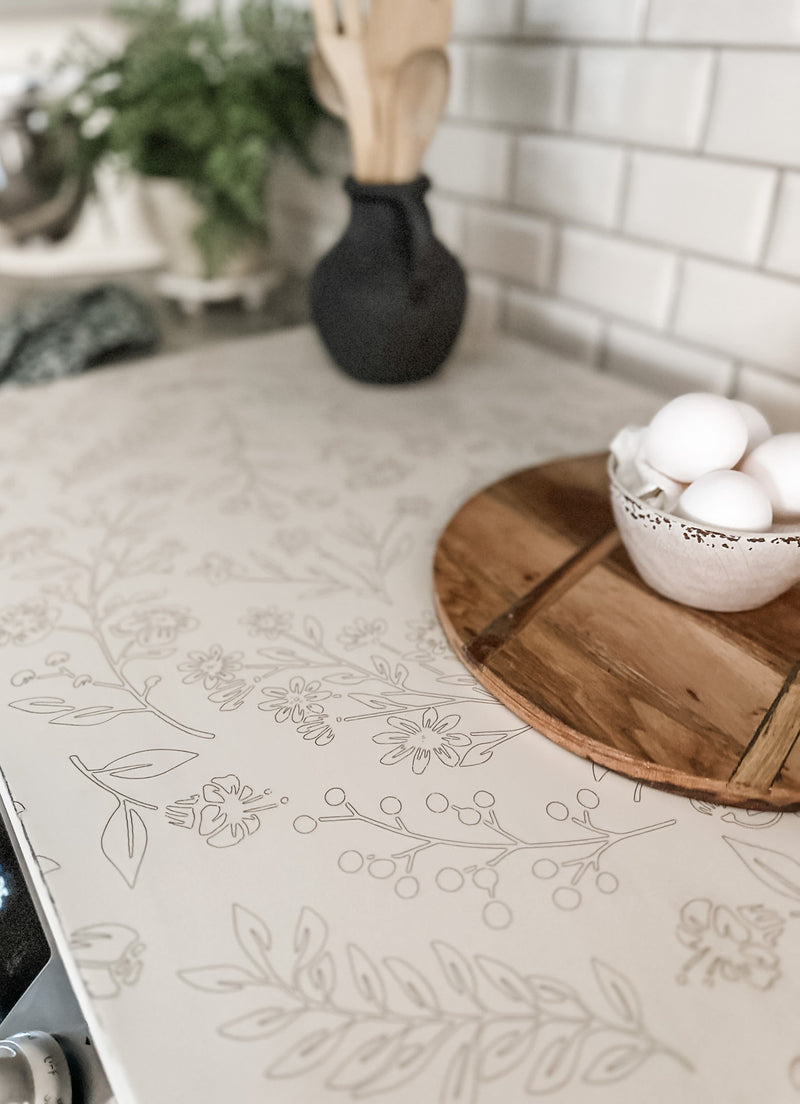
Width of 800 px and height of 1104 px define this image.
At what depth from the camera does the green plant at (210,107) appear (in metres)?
1.04

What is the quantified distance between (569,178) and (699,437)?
562mm

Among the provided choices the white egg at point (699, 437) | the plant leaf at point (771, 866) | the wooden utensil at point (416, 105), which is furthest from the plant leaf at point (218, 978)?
the wooden utensil at point (416, 105)

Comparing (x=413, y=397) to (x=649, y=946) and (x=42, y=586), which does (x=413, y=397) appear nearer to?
(x=42, y=586)

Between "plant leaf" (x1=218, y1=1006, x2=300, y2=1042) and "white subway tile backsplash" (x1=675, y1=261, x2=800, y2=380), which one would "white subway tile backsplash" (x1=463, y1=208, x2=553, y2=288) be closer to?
"white subway tile backsplash" (x1=675, y1=261, x2=800, y2=380)

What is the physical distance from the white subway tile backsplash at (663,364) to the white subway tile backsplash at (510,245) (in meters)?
0.13

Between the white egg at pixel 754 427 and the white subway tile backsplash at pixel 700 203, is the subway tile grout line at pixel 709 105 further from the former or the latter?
the white egg at pixel 754 427

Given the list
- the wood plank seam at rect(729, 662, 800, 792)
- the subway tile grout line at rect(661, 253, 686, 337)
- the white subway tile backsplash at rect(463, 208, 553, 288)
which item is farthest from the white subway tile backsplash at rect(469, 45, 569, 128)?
the wood plank seam at rect(729, 662, 800, 792)

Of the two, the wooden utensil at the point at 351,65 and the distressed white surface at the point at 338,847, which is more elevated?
the wooden utensil at the point at 351,65

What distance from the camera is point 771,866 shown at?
1.24 feet

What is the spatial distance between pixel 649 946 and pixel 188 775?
9.3 inches

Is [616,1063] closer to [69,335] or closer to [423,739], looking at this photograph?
[423,739]

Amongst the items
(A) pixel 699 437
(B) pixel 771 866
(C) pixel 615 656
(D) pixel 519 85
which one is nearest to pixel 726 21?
(D) pixel 519 85

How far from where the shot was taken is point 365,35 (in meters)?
0.71

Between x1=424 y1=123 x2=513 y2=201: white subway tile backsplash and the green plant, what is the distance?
0.65ft
